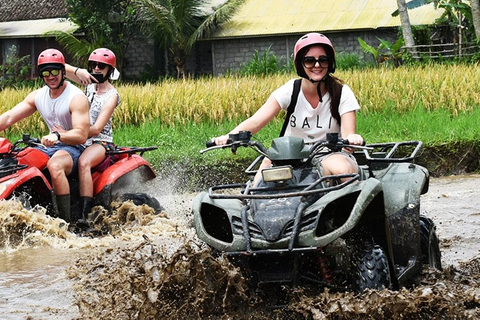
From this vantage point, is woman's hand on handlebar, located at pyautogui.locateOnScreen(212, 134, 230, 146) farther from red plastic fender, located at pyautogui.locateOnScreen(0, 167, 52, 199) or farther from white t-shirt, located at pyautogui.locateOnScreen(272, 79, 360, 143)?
red plastic fender, located at pyautogui.locateOnScreen(0, 167, 52, 199)

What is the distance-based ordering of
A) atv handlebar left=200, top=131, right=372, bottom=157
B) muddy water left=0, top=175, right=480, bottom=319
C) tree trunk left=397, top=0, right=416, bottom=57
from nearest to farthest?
muddy water left=0, top=175, right=480, bottom=319 → atv handlebar left=200, top=131, right=372, bottom=157 → tree trunk left=397, top=0, right=416, bottom=57

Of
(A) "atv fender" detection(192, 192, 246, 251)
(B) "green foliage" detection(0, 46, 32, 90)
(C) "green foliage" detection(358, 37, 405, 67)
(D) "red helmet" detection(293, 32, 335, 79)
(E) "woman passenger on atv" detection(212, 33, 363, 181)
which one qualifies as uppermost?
(D) "red helmet" detection(293, 32, 335, 79)

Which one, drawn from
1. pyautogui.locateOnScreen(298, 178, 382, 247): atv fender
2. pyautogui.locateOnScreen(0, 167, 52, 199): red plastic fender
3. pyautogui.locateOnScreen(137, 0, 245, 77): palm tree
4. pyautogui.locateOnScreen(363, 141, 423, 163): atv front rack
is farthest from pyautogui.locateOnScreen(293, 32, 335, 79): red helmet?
pyautogui.locateOnScreen(137, 0, 245, 77): palm tree

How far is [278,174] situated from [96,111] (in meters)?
4.87

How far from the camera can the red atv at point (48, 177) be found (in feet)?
29.9

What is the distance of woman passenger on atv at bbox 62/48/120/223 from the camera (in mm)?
9609

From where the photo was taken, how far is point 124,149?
1002cm

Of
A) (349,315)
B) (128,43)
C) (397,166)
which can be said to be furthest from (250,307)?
(128,43)

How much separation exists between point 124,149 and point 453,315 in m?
5.32

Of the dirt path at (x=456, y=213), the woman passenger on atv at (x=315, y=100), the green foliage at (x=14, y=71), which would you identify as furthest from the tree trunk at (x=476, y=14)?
the woman passenger on atv at (x=315, y=100)

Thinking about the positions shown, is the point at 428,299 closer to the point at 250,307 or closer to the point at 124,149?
the point at 250,307

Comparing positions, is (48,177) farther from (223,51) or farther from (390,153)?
(223,51)

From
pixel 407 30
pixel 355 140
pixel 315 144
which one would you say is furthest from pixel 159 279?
pixel 407 30

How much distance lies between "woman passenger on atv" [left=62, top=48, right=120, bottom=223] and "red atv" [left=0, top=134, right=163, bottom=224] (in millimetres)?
146
